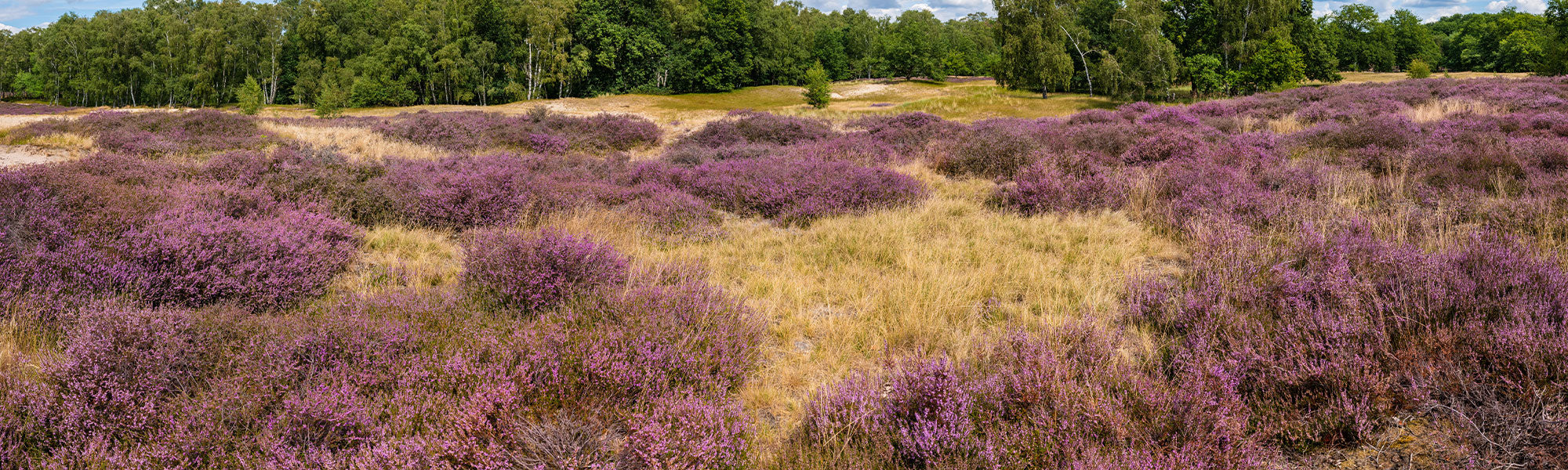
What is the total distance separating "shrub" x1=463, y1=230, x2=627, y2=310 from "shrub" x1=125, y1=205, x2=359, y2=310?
1.13 m

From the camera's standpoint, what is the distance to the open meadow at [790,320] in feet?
8.13

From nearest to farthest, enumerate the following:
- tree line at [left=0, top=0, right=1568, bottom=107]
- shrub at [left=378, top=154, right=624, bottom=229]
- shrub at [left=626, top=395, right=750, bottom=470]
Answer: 1. shrub at [left=626, top=395, right=750, bottom=470]
2. shrub at [left=378, top=154, right=624, bottom=229]
3. tree line at [left=0, top=0, right=1568, bottom=107]

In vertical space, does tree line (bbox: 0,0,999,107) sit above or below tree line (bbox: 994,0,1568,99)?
above

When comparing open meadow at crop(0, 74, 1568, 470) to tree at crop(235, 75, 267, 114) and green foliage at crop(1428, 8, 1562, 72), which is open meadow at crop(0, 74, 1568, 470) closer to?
tree at crop(235, 75, 267, 114)

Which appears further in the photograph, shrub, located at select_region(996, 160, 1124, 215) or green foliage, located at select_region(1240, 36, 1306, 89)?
green foliage, located at select_region(1240, 36, 1306, 89)

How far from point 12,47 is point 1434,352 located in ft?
419

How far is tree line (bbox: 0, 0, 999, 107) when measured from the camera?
54.7 metres

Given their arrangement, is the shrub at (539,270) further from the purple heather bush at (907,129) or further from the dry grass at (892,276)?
the purple heather bush at (907,129)

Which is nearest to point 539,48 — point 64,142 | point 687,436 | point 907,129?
point 64,142

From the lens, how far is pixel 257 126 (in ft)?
60.0

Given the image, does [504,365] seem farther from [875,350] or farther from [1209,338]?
[1209,338]

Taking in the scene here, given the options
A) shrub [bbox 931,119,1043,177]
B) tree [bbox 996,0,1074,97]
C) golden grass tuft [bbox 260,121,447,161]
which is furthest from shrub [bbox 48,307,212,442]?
tree [bbox 996,0,1074,97]

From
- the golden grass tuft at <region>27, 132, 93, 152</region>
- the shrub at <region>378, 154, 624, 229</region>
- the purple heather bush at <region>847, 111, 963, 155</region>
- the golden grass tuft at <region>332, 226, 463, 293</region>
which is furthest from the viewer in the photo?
the purple heather bush at <region>847, 111, 963, 155</region>

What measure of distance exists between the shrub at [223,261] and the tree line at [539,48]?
39.3 metres
